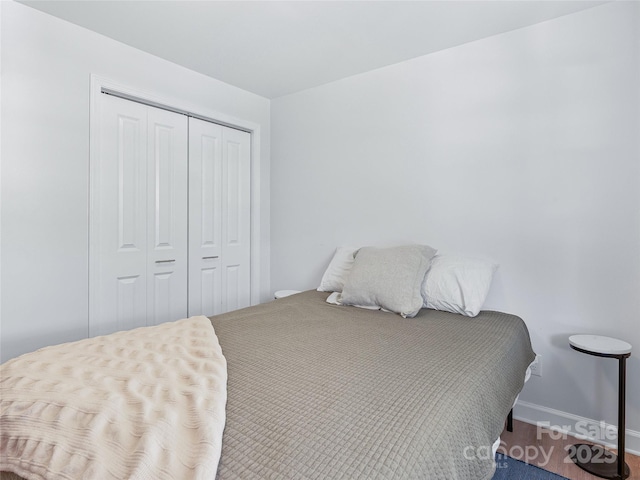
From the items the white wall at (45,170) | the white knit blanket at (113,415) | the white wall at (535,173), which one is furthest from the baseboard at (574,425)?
the white wall at (45,170)

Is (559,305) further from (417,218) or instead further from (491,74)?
(491,74)

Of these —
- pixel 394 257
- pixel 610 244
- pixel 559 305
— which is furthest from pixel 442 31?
pixel 559 305

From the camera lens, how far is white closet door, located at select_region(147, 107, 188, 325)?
2.68 metres

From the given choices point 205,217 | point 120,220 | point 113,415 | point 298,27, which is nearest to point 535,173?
point 298,27

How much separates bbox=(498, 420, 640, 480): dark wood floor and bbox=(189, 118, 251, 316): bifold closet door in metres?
2.38

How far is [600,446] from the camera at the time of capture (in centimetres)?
195

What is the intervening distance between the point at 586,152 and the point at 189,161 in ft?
8.97

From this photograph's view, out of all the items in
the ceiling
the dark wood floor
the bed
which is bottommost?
the dark wood floor

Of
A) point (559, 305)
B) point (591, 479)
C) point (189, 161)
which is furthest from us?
point (189, 161)

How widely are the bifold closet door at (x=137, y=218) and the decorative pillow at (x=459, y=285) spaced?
1940 mm

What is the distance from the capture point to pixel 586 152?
200cm

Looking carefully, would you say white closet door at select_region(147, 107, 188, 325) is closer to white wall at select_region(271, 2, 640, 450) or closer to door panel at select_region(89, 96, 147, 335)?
door panel at select_region(89, 96, 147, 335)

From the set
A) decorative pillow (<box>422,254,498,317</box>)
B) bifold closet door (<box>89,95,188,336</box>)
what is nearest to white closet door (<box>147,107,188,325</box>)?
bifold closet door (<box>89,95,188,336</box>)

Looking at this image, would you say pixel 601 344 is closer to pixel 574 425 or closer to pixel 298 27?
pixel 574 425
